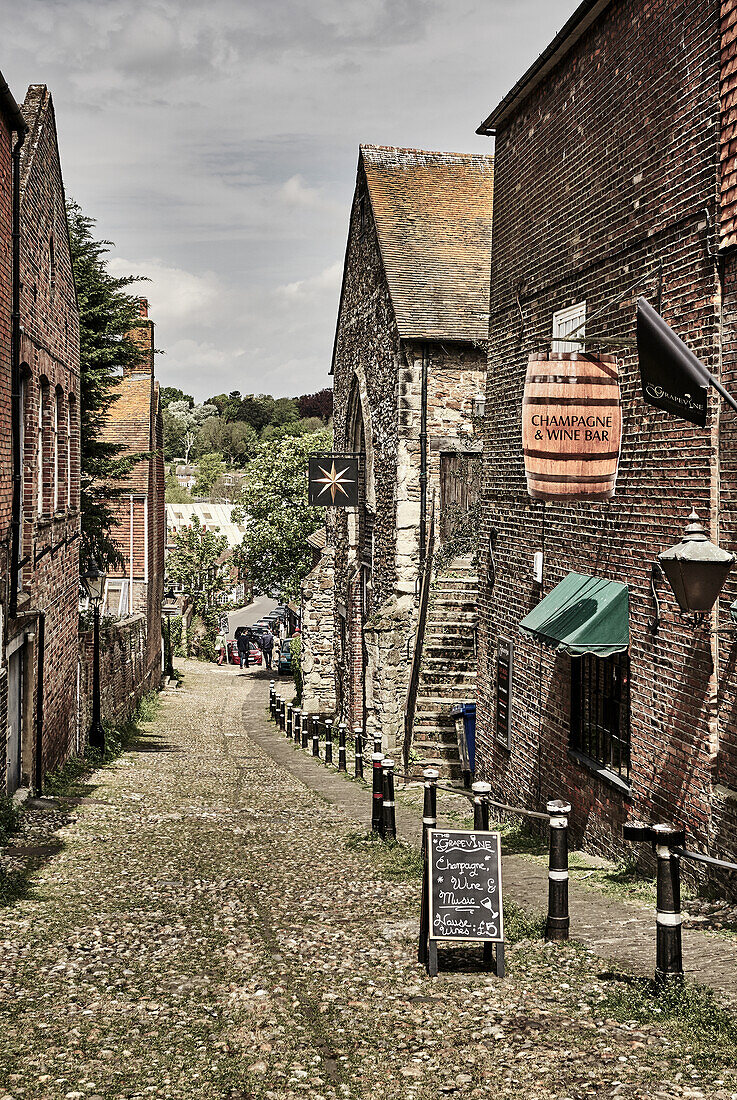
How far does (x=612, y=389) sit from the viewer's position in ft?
30.2

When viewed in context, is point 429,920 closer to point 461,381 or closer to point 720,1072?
point 720,1072

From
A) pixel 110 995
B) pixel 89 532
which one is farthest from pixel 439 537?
pixel 110 995

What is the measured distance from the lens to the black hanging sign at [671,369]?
6.52 m

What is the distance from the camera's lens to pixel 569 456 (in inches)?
352

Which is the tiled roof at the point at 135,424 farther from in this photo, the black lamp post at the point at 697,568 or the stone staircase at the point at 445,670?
the black lamp post at the point at 697,568

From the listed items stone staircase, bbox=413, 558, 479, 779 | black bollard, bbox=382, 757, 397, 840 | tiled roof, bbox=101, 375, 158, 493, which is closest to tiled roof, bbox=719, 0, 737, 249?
black bollard, bbox=382, 757, 397, 840

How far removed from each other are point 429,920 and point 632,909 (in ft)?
6.63

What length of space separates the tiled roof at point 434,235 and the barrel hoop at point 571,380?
11547 millimetres

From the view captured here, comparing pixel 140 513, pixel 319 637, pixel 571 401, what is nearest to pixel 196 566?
pixel 140 513

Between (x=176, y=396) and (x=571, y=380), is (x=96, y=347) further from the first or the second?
(x=176, y=396)

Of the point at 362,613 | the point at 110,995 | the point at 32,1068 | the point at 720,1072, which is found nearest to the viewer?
the point at 720,1072

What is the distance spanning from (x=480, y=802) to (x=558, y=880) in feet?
3.73

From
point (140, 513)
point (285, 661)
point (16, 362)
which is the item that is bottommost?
point (285, 661)

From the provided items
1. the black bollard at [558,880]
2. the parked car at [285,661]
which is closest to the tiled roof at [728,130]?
the black bollard at [558,880]
